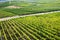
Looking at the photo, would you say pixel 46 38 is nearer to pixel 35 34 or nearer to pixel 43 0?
pixel 35 34

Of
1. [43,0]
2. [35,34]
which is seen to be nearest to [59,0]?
[43,0]

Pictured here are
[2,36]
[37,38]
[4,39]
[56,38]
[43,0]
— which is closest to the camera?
[56,38]

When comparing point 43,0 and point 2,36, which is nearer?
point 2,36

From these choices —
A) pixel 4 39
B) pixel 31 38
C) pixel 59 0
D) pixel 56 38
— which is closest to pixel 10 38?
pixel 4 39

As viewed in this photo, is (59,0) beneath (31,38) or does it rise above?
beneath

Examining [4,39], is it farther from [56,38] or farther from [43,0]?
[43,0]

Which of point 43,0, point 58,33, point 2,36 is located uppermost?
point 58,33

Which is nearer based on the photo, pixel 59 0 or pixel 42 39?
pixel 42 39

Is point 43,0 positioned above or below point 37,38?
below

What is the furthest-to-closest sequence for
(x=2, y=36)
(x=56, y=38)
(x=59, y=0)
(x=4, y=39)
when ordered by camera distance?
(x=59, y=0) < (x=2, y=36) < (x=4, y=39) < (x=56, y=38)
